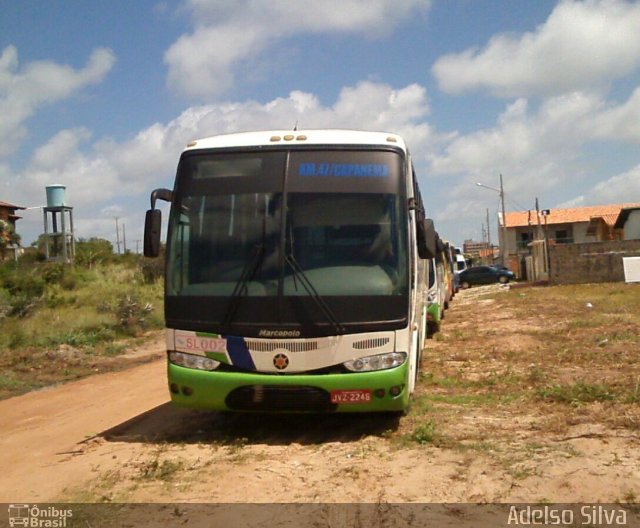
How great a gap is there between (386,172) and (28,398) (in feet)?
27.3

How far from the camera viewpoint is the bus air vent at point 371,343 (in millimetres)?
6746

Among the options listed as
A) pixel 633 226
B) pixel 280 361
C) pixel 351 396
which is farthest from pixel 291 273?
pixel 633 226

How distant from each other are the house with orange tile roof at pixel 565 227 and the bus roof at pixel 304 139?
5139 centimetres

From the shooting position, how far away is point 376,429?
7.42 metres

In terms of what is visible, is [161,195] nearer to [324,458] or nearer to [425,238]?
[425,238]

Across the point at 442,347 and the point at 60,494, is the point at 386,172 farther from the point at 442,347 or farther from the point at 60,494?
the point at 442,347

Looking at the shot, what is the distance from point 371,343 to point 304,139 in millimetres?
2303

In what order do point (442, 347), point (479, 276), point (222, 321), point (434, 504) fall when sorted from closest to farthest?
point (434, 504), point (222, 321), point (442, 347), point (479, 276)

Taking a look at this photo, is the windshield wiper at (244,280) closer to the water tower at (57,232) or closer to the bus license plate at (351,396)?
the bus license plate at (351,396)

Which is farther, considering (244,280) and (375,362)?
(244,280)

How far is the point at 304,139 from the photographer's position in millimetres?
7395

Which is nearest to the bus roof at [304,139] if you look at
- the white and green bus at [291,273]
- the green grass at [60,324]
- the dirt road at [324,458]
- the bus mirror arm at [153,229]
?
the white and green bus at [291,273]

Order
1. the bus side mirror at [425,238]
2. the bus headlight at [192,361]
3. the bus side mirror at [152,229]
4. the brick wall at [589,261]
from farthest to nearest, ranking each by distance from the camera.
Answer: the brick wall at [589,261]
the bus side mirror at [425,238]
the bus side mirror at [152,229]
the bus headlight at [192,361]

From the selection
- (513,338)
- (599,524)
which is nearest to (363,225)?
(599,524)
